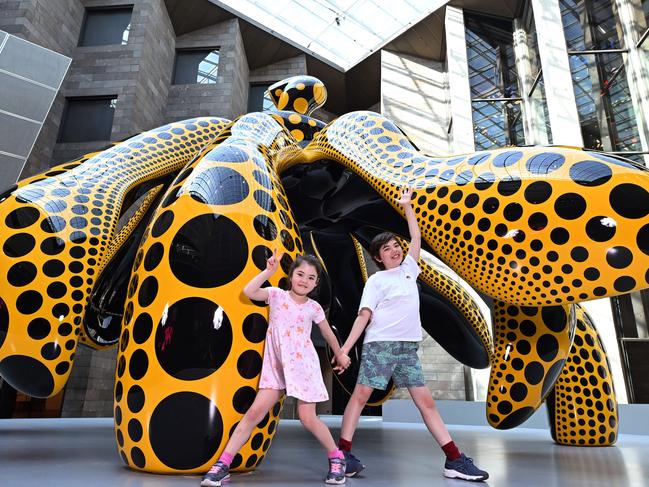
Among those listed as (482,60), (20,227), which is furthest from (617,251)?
(482,60)

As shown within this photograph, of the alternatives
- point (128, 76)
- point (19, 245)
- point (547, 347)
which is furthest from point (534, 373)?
point (128, 76)

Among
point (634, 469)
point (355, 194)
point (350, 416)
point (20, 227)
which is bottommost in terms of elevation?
point (634, 469)

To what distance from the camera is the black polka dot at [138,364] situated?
9.13 feet

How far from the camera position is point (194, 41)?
2070 centimetres

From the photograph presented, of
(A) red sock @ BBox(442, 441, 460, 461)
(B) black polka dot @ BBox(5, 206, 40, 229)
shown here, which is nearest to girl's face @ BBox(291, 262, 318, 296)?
(A) red sock @ BBox(442, 441, 460, 461)

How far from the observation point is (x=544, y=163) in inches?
122

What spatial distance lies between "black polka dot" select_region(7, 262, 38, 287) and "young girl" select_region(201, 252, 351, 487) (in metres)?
1.73

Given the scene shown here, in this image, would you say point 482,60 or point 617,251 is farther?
point 482,60

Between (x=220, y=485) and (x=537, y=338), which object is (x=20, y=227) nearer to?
(x=220, y=485)

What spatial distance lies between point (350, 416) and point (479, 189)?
167cm

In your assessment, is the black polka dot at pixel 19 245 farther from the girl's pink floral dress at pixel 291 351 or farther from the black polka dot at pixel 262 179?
the girl's pink floral dress at pixel 291 351

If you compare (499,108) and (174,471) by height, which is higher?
(499,108)

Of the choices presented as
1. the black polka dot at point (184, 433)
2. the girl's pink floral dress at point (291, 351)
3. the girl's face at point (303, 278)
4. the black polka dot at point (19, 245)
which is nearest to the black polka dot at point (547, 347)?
the girl's pink floral dress at point (291, 351)

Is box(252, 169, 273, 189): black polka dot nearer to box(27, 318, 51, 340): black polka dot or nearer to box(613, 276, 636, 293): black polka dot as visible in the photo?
box(27, 318, 51, 340): black polka dot
